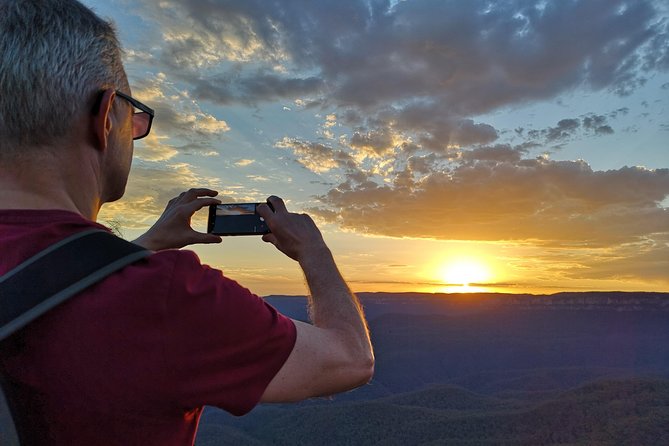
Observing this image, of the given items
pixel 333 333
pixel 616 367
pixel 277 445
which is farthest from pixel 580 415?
pixel 333 333

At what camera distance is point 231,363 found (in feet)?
4.91

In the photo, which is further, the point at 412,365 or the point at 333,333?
the point at 412,365

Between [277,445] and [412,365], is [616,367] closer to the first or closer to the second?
[412,365]

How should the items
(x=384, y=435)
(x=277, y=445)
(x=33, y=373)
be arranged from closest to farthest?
(x=33, y=373) → (x=384, y=435) → (x=277, y=445)

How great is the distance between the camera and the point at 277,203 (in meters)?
2.38

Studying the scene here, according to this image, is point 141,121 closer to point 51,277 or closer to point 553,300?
point 51,277

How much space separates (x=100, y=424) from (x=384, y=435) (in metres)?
83.4

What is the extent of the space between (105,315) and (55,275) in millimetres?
172

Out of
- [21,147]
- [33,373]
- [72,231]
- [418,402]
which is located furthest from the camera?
[418,402]

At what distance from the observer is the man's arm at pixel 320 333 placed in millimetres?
1616

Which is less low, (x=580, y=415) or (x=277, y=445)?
(x=580, y=415)

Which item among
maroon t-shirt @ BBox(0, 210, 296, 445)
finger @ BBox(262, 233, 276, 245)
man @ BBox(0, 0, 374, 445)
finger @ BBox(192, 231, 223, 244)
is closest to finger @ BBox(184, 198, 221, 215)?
finger @ BBox(192, 231, 223, 244)

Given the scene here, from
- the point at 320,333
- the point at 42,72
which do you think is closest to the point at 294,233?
the point at 320,333

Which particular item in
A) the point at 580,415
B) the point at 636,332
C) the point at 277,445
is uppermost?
the point at 636,332
